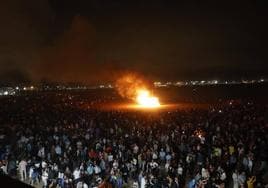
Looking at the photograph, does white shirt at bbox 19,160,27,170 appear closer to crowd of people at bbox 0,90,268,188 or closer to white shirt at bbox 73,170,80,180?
crowd of people at bbox 0,90,268,188

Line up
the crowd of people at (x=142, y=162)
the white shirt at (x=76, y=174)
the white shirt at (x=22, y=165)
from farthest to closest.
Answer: the white shirt at (x=22, y=165) < the white shirt at (x=76, y=174) < the crowd of people at (x=142, y=162)

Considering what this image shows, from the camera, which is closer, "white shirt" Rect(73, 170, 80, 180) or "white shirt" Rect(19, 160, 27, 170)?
"white shirt" Rect(73, 170, 80, 180)

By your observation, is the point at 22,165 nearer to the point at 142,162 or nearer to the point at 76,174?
Result: the point at 76,174

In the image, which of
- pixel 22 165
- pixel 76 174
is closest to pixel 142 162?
→ pixel 76 174

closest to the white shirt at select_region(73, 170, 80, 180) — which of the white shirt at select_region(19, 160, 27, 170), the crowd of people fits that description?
the crowd of people

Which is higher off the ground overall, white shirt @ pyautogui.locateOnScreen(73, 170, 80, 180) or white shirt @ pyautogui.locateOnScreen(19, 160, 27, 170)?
white shirt @ pyautogui.locateOnScreen(19, 160, 27, 170)

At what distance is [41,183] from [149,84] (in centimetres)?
7245

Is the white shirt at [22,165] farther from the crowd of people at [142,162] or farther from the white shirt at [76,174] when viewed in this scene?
the white shirt at [76,174]

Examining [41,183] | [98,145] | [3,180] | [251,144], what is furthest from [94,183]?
[3,180]

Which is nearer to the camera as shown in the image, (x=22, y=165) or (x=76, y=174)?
(x=76, y=174)

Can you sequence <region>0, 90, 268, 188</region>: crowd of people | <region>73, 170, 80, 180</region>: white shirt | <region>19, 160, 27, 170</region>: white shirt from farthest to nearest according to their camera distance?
<region>19, 160, 27, 170</region>: white shirt < <region>73, 170, 80, 180</region>: white shirt < <region>0, 90, 268, 188</region>: crowd of people

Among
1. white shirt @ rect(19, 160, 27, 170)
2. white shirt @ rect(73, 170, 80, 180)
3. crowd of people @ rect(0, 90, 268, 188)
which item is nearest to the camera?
crowd of people @ rect(0, 90, 268, 188)

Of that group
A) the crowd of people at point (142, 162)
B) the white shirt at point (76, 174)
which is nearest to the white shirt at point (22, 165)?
the crowd of people at point (142, 162)

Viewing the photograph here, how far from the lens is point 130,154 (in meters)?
16.7
